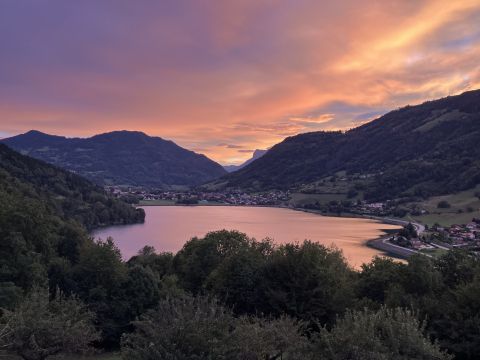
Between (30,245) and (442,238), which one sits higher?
(30,245)

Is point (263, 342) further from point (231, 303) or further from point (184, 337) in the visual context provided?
point (231, 303)

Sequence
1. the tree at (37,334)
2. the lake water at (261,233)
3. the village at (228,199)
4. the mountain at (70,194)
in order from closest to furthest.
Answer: the tree at (37,334), the lake water at (261,233), the mountain at (70,194), the village at (228,199)

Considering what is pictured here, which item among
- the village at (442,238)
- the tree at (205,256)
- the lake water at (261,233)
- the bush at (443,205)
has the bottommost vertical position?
the lake water at (261,233)

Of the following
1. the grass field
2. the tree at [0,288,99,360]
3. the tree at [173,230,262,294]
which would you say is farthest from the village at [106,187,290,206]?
the tree at [0,288,99,360]

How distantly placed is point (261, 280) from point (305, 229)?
64217mm

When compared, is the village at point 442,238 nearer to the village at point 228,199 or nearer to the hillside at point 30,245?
the hillside at point 30,245

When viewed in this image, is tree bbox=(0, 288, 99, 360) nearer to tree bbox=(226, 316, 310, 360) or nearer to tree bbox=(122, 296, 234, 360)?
tree bbox=(122, 296, 234, 360)

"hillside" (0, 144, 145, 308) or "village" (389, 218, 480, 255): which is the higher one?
"hillside" (0, 144, 145, 308)

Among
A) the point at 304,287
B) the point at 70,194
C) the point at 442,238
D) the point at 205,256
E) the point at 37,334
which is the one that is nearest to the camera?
the point at 37,334

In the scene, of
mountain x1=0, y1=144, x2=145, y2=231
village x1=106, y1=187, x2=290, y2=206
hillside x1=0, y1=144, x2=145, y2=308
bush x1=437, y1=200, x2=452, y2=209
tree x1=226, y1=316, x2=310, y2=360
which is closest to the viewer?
tree x1=226, y1=316, x2=310, y2=360

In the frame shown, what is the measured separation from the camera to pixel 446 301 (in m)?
17.0

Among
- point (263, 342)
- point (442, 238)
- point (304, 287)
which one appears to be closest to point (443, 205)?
point (442, 238)

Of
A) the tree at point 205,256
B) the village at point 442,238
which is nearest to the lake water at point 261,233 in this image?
the village at point 442,238

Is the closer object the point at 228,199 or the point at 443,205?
the point at 443,205
